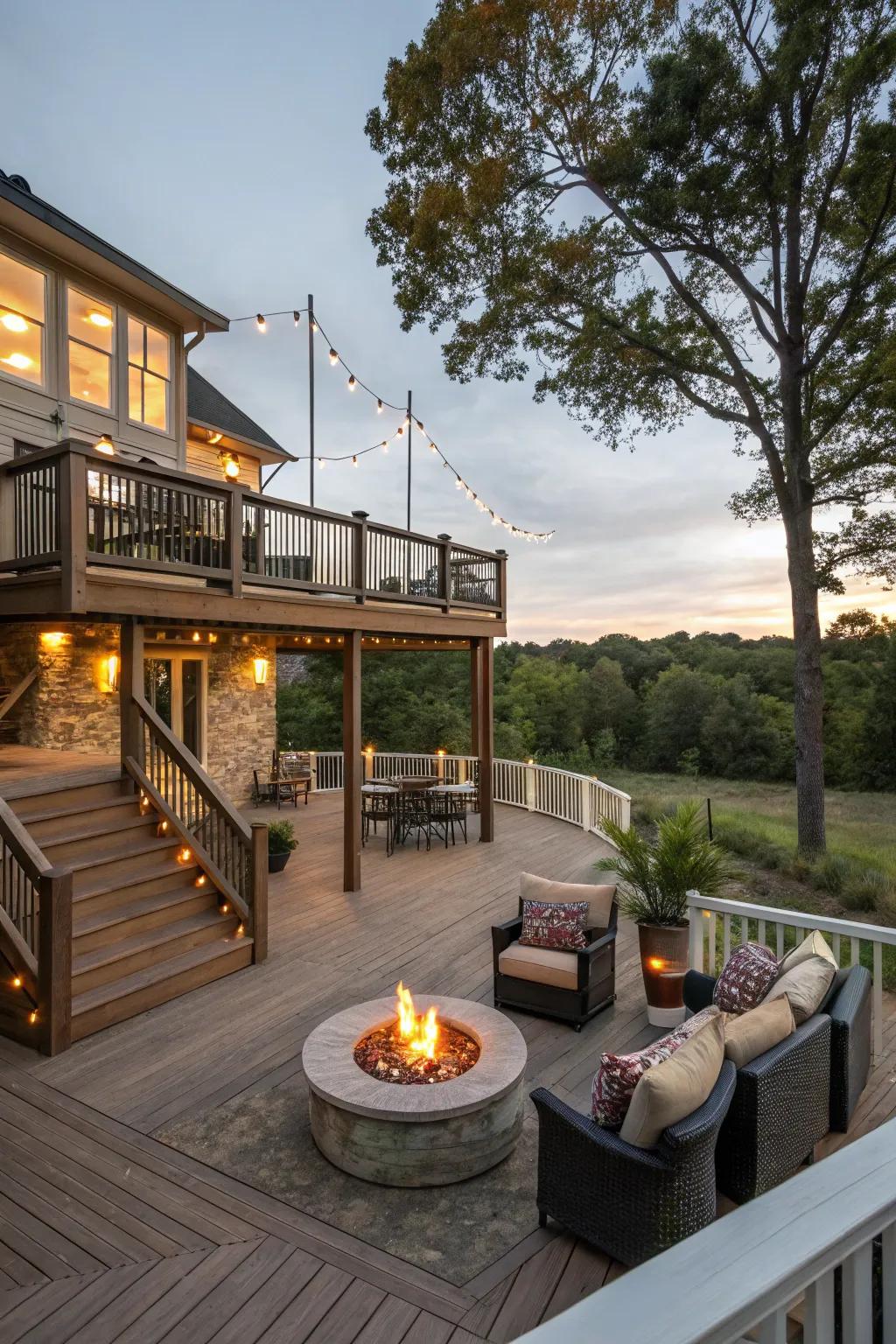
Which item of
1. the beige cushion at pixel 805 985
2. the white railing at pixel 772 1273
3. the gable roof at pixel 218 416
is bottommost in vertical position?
the beige cushion at pixel 805 985

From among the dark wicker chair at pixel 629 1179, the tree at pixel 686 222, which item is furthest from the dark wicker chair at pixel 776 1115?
the tree at pixel 686 222

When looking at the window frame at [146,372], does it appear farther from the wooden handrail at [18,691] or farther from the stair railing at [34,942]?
the stair railing at [34,942]

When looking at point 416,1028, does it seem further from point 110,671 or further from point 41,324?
point 41,324

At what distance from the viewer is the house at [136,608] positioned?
18.5 ft

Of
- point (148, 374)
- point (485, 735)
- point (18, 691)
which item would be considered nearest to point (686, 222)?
point (148, 374)

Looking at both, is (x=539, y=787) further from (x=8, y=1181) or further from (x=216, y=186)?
(x=216, y=186)

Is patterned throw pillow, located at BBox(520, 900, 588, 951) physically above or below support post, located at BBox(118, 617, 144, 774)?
below

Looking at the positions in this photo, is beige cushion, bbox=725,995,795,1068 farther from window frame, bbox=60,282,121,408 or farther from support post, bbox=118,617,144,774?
window frame, bbox=60,282,121,408

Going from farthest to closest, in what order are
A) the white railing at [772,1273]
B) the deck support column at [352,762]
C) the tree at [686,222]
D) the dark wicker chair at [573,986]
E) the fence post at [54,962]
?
the tree at [686,222] < the deck support column at [352,762] < the dark wicker chair at [573,986] < the fence post at [54,962] < the white railing at [772,1273]

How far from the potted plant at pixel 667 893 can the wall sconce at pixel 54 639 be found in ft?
23.8

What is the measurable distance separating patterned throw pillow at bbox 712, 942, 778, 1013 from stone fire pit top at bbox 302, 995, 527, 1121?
1.21m

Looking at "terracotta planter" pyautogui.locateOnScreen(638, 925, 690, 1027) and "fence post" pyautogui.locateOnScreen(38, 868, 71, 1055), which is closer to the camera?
"fence post" pyautogui.locateOnScreen(38, 868, 71, 1055)

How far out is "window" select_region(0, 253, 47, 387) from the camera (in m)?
7.96

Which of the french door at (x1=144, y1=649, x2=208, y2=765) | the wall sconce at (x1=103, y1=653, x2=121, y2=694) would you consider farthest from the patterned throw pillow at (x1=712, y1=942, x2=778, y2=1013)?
the french door at (x1=144, y1=649, x2=208, y2=765)
